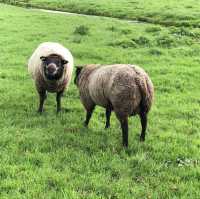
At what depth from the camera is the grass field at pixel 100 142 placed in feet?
19.5

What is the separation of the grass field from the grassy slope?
7.83m

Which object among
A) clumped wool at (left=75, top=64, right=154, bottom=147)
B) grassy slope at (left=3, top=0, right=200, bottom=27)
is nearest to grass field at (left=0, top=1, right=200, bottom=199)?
clumped wool at (left=75, top=64, right=154, bottom=147)

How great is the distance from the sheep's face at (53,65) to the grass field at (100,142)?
3.04 feet

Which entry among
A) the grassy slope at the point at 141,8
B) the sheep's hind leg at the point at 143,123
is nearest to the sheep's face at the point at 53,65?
the sheep's hind leg at the point at 143,123

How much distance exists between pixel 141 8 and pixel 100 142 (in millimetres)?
19653

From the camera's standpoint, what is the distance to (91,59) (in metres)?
14.0

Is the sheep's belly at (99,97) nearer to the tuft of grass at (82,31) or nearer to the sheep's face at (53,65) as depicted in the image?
the sheep's face at (53,65)

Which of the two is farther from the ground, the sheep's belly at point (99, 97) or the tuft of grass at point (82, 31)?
the tuft of grass at point (82, 31)

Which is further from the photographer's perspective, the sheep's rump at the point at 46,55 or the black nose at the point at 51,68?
the sheep's rump at the point at 46,55

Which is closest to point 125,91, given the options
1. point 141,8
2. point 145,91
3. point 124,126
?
point 145,91

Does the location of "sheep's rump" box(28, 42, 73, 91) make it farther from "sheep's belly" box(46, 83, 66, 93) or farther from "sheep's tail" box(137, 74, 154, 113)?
"sheep's tail" box(137, 74, 154, 113)

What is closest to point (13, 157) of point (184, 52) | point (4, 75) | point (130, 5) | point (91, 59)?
point (4, 75)

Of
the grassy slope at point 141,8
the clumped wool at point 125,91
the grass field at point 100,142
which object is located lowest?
the grass field at point 100,142

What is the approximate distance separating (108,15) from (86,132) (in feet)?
59.4
